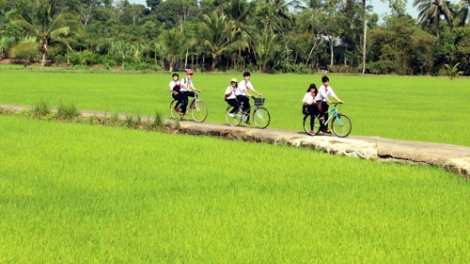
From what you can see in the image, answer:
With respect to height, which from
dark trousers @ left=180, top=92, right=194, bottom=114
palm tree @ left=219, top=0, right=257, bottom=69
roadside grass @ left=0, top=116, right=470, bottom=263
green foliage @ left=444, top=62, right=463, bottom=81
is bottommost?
roadside grass @ left=0, top=116, right=470, bottom=263

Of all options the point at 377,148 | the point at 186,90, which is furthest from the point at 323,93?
the point at 186,90

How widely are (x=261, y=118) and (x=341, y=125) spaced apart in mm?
1946

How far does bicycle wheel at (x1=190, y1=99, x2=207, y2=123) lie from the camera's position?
528 inches

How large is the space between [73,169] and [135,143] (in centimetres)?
258

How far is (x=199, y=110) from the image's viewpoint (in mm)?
13500

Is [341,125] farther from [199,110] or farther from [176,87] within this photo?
[176,87]

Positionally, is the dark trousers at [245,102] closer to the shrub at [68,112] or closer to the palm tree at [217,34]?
the shrub at [68,112]

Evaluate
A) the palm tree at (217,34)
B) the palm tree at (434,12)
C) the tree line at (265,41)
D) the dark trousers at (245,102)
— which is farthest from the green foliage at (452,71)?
the dark trousers at (245,102)

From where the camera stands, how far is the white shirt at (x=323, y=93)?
10.5 m

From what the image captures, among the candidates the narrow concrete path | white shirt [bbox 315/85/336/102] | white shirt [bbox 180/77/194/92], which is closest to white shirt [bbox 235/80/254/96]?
the narrow concrete path

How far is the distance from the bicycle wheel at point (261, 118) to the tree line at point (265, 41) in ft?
117

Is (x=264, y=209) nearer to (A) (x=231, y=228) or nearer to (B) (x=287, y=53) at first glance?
(A) (x=231, y=228)

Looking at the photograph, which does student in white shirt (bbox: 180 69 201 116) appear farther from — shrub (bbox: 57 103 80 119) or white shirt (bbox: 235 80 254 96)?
shrub (bbox: 57 103 80 119)

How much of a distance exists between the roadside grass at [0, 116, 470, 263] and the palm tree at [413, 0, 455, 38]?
57.3m
